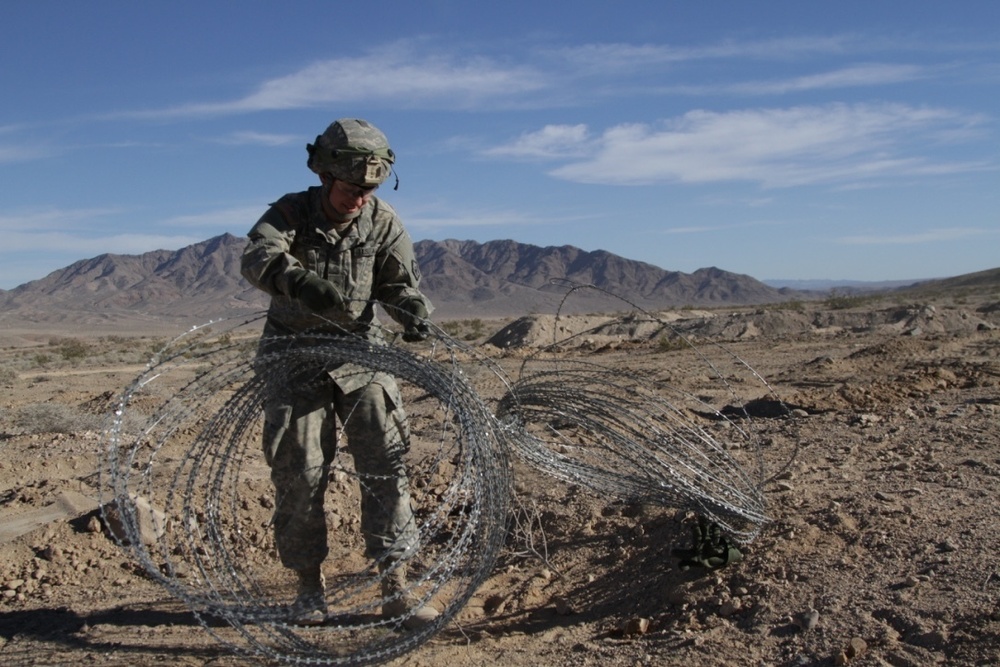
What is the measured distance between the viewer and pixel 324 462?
4.22 m

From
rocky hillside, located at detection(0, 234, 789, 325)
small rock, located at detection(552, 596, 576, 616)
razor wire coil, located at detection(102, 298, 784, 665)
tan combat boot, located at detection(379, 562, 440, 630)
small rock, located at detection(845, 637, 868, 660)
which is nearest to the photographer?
small rock, located at detection(845, 637, 868, 660)

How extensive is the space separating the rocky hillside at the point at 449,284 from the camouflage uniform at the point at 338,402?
8120cm

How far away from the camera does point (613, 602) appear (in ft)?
14.4

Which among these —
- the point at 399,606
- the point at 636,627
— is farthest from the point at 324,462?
the point at 636,627

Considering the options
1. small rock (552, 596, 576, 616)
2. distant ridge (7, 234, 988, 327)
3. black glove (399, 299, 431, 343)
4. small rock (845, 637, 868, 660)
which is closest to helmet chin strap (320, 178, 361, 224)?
black glove (399, 299, 431, 343)

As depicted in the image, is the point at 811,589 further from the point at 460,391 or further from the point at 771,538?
the point at 460,391

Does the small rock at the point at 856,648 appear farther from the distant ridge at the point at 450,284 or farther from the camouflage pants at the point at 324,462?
the distant ridge at the point at 450,284

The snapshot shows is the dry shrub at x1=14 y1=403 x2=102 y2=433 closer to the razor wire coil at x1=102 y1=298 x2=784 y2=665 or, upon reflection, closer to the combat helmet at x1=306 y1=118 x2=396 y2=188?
the razor wire coil at x1=102 y1=298 x2=784 y2=665

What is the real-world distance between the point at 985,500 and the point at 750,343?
46.2ft

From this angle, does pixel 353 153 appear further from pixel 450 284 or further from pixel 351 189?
pixel 450 284

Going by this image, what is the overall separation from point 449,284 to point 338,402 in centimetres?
10474

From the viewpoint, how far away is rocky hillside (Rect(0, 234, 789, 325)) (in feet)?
313

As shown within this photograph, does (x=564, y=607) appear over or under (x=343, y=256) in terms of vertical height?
under

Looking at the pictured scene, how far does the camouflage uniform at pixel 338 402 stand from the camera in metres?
4.05
